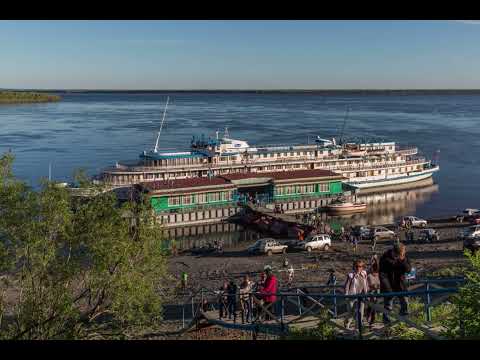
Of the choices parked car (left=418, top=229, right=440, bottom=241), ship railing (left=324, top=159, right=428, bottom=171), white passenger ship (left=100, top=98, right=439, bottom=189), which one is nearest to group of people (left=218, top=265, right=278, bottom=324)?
parked car (left=418, top=229, right=440, bottom=241)

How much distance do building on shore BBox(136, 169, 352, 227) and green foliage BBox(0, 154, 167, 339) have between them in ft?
90.8

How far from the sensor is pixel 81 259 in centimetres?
1045

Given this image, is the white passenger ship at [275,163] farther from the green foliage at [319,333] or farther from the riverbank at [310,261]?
the green foliage at [319,333]

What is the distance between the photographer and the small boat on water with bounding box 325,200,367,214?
46219 millimetres

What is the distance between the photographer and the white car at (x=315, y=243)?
1230 inches

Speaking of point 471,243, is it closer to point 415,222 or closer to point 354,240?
point 354,240

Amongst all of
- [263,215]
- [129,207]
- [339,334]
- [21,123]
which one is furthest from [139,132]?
[339,334]

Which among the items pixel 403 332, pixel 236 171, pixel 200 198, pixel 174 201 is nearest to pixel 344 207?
pixel 236 171

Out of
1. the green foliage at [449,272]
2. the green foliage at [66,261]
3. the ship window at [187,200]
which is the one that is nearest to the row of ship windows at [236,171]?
the ship window at [187,200]

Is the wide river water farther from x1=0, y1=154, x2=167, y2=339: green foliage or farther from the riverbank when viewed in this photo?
x1=0, y1=154, x2=167, y2=339: green foliage

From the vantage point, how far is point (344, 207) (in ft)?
152
